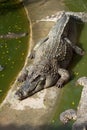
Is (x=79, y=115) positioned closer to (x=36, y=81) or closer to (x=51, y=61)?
(x=36, y=81)

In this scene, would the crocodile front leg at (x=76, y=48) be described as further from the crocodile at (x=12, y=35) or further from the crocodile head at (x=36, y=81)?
the crocodile at (x=12, y=35)

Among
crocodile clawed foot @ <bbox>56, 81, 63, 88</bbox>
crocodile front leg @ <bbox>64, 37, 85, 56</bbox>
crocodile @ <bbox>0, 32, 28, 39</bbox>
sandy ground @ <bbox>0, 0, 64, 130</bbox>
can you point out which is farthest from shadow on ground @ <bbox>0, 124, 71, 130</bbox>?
crocodile @ <bbox>0, 32, 28, 39</bbox>

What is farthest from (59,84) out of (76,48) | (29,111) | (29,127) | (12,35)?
(12,35)

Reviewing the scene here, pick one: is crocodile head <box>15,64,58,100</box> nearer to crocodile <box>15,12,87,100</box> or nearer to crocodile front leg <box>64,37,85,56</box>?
crocodile <box>15,12,87,100</box>

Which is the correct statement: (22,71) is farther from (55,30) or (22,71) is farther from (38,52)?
(55,30)

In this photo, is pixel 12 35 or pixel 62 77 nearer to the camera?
pixel 62 77

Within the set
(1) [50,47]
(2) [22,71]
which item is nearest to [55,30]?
(1) [50,47]
